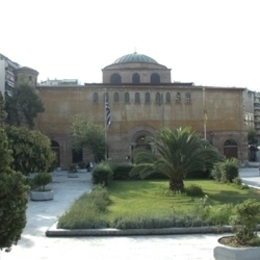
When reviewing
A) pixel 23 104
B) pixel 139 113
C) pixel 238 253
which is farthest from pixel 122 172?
pixel 238 253

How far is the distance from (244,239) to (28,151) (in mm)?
13450

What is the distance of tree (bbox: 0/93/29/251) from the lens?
19.0 feet

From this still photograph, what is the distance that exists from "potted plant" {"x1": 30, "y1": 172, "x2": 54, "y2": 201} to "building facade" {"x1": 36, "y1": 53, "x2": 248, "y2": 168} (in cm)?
2091

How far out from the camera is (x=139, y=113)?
4022 centimetres

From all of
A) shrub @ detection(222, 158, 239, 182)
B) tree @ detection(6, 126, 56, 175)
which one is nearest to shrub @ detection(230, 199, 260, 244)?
tree @ detection(6, 126, 56, 175)

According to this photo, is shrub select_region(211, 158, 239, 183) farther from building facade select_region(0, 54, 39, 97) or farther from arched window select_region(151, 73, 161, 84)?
arched window select_region(151, 73, 161, 84)

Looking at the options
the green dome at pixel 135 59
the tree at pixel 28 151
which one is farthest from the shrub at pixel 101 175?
the green dome at pixel 135 59

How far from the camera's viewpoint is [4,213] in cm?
579

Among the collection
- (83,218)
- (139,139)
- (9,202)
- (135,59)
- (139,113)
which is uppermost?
(135,59)

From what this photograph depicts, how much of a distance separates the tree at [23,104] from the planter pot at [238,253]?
29745 mm

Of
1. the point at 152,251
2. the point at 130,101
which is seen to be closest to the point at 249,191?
the point at 152,251

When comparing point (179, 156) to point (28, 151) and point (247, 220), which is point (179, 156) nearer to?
point (28, 151)

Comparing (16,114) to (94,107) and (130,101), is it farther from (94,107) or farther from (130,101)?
(130,101)

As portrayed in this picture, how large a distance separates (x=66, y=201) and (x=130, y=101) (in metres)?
24.1
